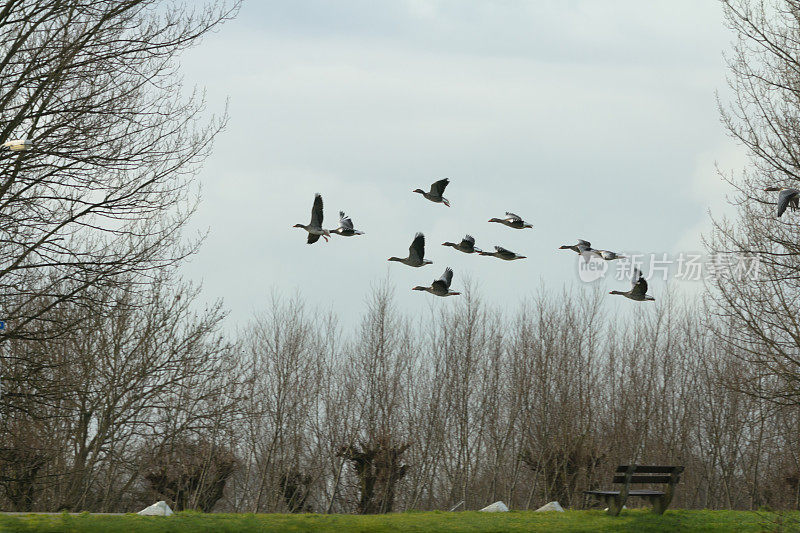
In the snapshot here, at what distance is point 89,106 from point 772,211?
11694 millimetres

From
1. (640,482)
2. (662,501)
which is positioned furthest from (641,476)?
(662,501)

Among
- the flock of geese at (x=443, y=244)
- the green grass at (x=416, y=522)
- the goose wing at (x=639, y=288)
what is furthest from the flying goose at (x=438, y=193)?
the green grass at (x=416, y=522)

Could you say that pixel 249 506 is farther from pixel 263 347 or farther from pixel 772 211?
pixel 772 211

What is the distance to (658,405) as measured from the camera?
102 ft

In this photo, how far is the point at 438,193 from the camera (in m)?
15.0

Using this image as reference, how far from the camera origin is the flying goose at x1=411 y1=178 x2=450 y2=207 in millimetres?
14867

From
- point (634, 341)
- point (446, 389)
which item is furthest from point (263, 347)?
point (634, 341)

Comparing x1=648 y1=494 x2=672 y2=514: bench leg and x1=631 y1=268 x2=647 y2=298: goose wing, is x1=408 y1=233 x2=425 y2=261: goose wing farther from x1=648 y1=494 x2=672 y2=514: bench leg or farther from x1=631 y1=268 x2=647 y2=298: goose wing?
x1=648 y1=494 x2=672 y2=514: bench leg

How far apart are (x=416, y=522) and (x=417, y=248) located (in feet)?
16.0

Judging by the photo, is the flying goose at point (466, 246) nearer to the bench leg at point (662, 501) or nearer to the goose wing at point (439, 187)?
the goose wing at point (439, 187)

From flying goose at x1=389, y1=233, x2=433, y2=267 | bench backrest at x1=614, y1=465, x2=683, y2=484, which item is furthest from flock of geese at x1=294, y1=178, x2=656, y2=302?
bench backrest at x1=614, y1=465, x2=683, y2=484

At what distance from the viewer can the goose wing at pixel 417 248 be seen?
567 inches

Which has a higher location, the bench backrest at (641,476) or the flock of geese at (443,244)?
the flock of geese at (443,244)

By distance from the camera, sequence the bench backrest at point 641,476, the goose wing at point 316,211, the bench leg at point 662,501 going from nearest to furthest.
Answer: the bench backrest at point 641,476 → the bench leg at point 662,501 → the goose wing at point 316,211
